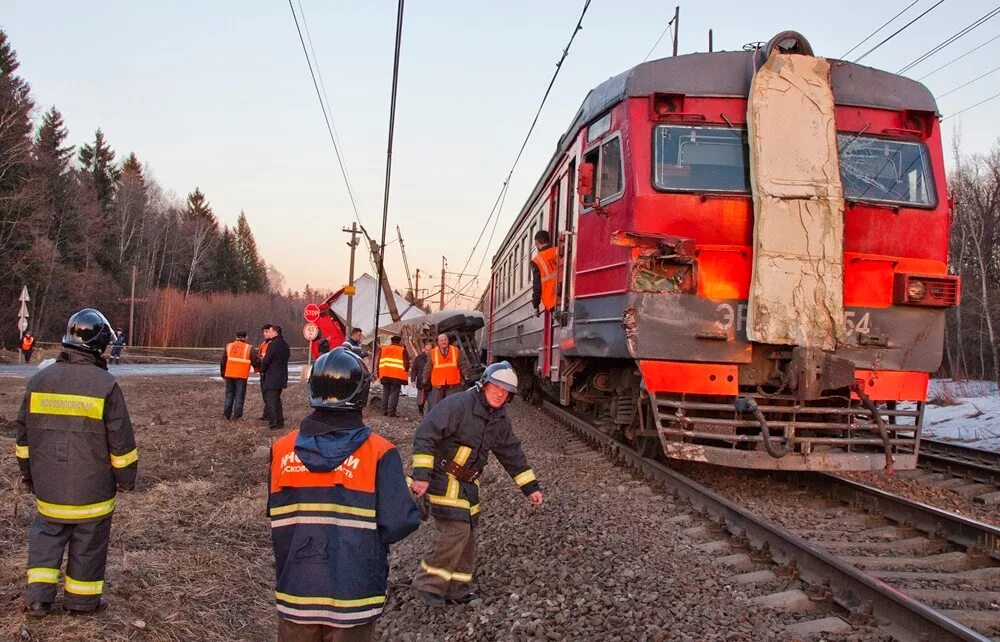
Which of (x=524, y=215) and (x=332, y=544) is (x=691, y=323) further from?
(x=524, y=215)

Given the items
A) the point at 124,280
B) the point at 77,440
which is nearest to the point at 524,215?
the point at 77,440

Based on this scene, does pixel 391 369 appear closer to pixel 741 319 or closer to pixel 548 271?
pixel 548 271

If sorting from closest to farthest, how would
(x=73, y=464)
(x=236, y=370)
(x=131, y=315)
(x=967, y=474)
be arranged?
(x=73, y=464)
(x=967, y=474)
(x=236, y=370)
(x=131, y=315)

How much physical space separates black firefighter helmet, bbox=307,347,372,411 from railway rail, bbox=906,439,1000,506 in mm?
6289

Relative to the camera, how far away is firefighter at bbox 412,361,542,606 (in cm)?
423

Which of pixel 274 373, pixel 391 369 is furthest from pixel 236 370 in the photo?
pixel 391 369

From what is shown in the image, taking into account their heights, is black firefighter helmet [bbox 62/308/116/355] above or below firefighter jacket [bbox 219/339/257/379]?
above

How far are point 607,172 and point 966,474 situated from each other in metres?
4.82

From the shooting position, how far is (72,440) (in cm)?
369

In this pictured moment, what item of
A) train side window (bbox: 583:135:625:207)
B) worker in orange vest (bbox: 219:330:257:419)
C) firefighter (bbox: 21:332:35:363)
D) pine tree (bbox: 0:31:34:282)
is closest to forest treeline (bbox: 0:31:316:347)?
pine tree (bbox: 0:31:34:282)

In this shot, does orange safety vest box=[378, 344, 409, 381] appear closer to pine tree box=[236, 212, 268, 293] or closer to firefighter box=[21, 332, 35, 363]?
firefighter box=[21, 332, 35, 363]

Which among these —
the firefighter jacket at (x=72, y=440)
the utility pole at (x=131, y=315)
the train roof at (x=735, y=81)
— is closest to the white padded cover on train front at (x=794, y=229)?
the train roof at (x=735, y=81)

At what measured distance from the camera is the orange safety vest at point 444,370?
11.2m

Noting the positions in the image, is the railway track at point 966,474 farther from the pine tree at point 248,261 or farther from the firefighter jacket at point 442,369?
the pine tree at point 248,261
